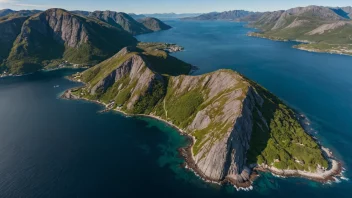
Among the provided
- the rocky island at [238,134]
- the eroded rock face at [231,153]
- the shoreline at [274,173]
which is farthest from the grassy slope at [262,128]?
the eroded rock face at [231,153]

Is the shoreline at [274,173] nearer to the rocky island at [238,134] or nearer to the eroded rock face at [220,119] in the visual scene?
the rocky island at [238,134]

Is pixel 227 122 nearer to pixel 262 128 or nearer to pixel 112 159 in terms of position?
pixel 262 128

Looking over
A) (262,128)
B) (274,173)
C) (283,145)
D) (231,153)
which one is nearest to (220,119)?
(262,128)

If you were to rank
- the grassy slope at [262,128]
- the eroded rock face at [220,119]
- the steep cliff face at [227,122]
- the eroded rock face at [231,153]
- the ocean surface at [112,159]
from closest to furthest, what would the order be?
the ocean surface at [112,159] < the eroded rock face at [231,153] < the eroded rock face at [220,119] < the steep cliff face at [227,122] < the grassy slope at [262,128]

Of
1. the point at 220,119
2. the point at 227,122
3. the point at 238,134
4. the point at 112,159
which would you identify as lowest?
the point at 112,159

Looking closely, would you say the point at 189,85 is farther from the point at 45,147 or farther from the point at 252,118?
the point at 45,147

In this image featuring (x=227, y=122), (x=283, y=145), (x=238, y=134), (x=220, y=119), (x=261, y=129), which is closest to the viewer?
(x=238, y=134)

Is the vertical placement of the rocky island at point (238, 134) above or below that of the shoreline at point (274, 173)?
above

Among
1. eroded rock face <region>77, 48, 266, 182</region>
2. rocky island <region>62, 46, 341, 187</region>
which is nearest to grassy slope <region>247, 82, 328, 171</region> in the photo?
rocky island <region>62, 46, 341, 187</region>

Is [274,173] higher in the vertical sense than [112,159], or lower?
higher

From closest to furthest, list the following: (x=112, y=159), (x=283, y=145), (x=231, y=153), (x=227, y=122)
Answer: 1. (x=231, y=153)
2. (x=112, y=159)
3. (x=283, y=145)
4. (x=227, y=122)

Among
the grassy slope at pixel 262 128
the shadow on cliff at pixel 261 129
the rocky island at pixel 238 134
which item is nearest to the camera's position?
the rocky island at pixel 238 134
